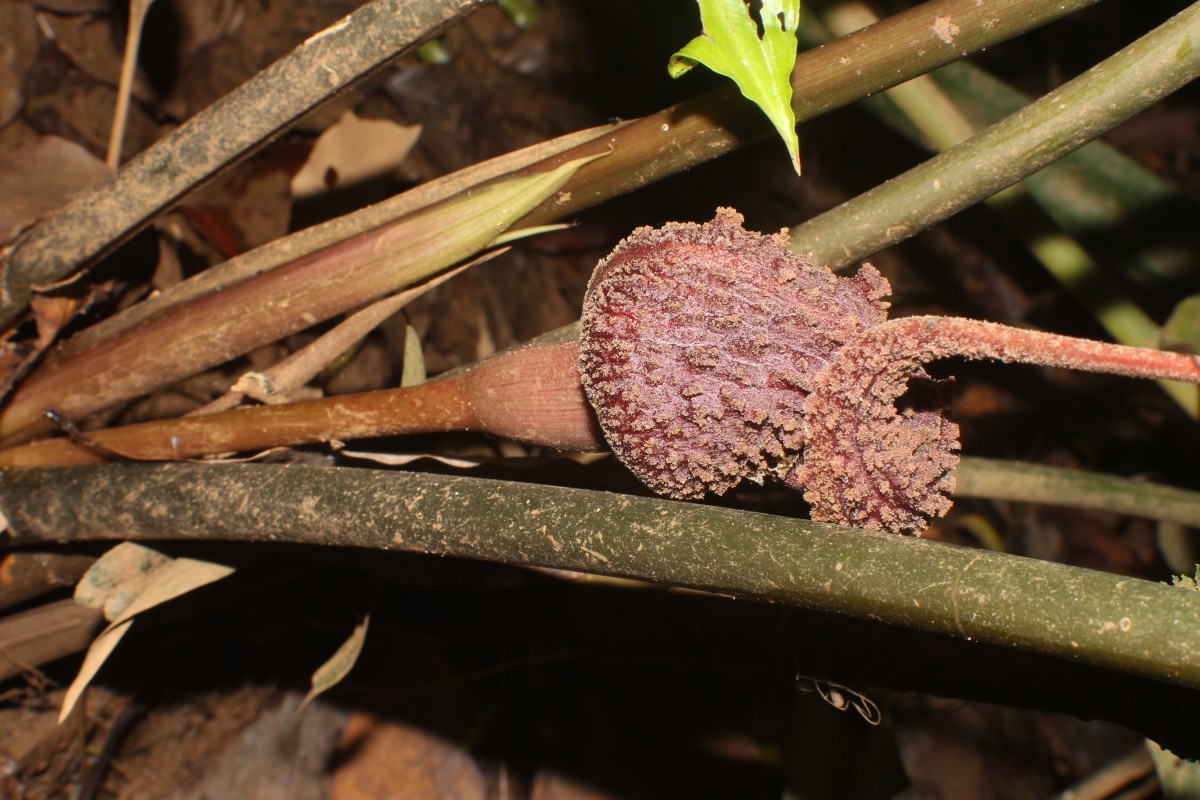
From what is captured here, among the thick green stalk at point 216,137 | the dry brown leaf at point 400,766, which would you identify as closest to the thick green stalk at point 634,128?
the thick green stalk at point 216,137

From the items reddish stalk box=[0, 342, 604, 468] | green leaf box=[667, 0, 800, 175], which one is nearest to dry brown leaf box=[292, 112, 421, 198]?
reddish stalk box=[0, 342, 604, 468]

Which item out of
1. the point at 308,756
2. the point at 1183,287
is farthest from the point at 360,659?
the point at 1183,287

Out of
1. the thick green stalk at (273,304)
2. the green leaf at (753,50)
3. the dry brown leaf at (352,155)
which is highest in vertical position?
the dry brown leaf at (352,155)

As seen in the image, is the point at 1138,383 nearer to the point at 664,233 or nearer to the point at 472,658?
the point at 472,658

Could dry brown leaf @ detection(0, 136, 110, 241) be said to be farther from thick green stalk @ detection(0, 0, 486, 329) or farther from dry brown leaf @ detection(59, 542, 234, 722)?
dry brown leaf @ detection(59, 542, 234, 722)

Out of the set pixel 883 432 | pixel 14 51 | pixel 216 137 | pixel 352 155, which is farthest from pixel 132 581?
pixel 14 51

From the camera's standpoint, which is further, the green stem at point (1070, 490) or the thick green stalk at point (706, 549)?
the green stem at point (1070, 490)

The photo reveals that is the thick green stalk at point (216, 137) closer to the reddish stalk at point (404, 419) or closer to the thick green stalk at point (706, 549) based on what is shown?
the reddish stalk at point (404, 419)

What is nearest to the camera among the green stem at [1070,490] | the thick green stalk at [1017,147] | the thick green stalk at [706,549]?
the thick green stalk at [706,549]
